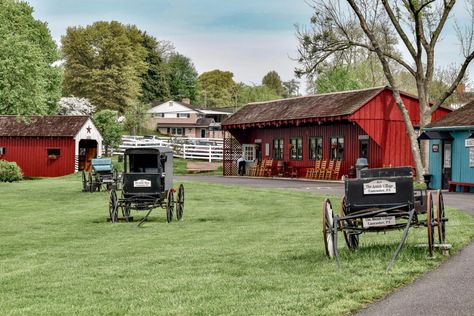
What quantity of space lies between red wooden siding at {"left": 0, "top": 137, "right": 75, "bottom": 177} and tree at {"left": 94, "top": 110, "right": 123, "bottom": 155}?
9492 millimetres

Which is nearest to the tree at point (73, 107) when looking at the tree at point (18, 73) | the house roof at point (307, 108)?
the house roof at point (307, 108)

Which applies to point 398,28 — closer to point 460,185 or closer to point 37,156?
point 460,185

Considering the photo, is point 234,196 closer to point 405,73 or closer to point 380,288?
point 380,288

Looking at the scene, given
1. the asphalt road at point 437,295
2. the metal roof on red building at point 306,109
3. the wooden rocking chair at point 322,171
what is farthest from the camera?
the wooden rocking chair at point 322,171

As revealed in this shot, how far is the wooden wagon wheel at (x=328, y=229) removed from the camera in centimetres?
1077

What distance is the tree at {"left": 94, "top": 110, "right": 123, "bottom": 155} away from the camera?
218 feet

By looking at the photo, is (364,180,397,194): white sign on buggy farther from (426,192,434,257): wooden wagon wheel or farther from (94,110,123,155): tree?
(94,110,123,155): tree

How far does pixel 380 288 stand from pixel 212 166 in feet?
162

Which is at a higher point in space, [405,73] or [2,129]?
[405,73]

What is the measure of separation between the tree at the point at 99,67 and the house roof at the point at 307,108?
161ft

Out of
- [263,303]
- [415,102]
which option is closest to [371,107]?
[415,102]

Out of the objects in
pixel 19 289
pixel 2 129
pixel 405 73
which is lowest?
pixel 19 289

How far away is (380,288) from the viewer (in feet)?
28.1

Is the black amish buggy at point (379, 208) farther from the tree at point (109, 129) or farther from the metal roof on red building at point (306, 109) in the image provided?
the tree at point (109, 129)
